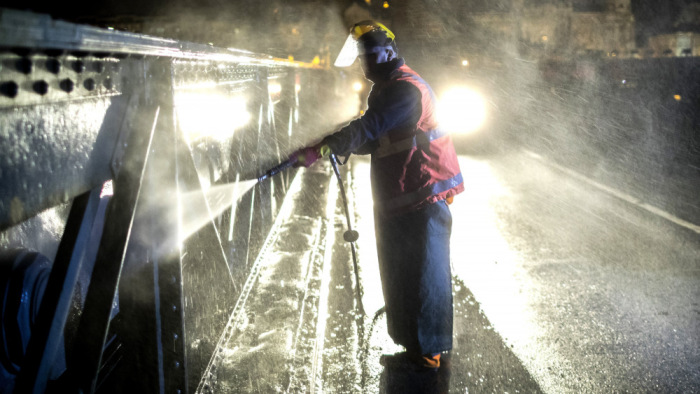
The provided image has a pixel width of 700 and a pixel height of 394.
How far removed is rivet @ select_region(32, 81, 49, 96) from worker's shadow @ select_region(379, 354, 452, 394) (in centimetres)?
247

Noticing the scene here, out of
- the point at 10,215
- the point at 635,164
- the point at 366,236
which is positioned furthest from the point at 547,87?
the point at 10,215

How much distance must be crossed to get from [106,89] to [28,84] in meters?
0.41

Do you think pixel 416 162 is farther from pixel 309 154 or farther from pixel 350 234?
pixel 350 234

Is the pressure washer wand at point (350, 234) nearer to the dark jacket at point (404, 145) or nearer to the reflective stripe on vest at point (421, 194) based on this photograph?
the dark jacket at point (404, 145)

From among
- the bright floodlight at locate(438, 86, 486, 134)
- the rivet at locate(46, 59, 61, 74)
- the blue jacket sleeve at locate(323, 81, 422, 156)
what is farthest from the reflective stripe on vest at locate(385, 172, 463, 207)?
the bright floodlight at locate(438, 86, 486, 134)

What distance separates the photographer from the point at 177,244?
2.21 meters

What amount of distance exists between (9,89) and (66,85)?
0.76 feet

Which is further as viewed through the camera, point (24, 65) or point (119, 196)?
point (119, 196)

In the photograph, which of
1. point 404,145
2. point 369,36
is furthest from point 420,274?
point 369,36

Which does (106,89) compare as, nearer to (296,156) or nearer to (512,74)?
(296,156)

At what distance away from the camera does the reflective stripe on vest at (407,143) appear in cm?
289

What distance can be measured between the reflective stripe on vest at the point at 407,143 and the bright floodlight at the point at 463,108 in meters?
10.6

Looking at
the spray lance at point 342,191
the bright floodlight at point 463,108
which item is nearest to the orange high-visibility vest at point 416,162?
the spray lance at point 342,191

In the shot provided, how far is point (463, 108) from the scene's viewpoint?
13.3 metres
